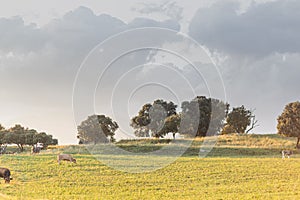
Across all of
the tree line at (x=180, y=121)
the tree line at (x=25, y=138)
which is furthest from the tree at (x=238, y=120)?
the tree line at (x=25, y=138)

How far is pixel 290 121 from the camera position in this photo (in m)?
69.2

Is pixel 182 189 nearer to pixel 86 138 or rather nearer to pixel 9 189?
pixel 9 189

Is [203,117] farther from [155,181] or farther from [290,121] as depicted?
[155,181]

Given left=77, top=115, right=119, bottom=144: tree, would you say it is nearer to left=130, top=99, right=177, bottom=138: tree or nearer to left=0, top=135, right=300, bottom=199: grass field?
left=130, top=99, right=177, bottom=138: tree

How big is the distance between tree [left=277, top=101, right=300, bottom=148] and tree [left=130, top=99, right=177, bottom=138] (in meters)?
19.6

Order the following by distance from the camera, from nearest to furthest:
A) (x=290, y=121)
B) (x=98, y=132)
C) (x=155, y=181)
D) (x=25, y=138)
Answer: (x=155, y=181), (x=290, y=121), (x=25, y=138), (x=98, y=132)

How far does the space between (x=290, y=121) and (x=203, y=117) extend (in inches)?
784

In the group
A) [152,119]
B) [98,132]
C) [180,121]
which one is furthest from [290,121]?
[98,132]

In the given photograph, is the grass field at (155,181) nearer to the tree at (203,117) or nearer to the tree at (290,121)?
the tree at (290,121)

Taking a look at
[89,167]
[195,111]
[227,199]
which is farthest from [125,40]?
[195,111]

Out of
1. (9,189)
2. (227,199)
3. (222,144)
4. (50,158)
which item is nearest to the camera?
(227,199)

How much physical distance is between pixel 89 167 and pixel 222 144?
115 ft

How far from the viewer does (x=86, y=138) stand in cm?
7756

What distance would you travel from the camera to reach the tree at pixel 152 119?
80.9 meters
